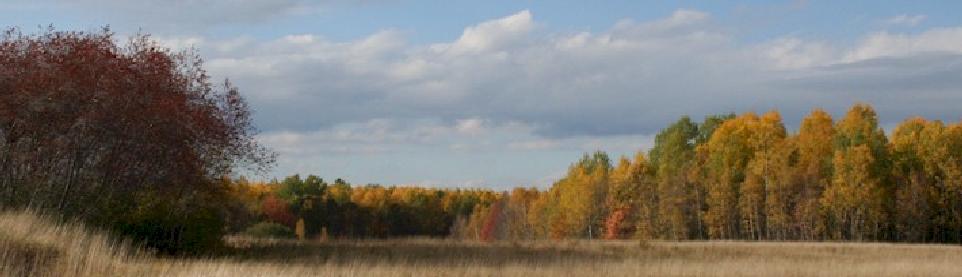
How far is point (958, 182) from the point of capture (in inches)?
2899

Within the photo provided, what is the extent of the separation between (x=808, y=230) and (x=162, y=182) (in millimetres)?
58342

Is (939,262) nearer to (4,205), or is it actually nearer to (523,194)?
(4,205)

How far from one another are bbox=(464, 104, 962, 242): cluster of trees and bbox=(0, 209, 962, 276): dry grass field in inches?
1028

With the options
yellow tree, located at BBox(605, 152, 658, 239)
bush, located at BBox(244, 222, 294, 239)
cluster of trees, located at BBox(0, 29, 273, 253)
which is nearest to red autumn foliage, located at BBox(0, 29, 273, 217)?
cluster of trees, located at BBox(0, 29, 273, 253)

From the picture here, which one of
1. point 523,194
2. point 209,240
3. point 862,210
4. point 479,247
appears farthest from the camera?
point 523,194

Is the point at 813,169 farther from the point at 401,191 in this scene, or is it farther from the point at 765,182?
the point at 401,191

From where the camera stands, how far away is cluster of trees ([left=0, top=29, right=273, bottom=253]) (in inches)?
1098

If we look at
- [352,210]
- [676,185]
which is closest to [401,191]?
[352,210]

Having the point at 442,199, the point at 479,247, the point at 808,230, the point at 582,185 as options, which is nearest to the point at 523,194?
the point at 442,199

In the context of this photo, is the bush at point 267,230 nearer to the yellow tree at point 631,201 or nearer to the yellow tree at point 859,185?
the yellow tree at point 631,201

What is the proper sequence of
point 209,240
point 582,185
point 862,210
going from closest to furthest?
point 209,240, point 862,210, point 582,185

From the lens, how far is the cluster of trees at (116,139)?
91.5 ft

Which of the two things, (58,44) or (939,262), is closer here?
(58,44)

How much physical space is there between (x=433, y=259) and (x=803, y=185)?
5047 centimetres
